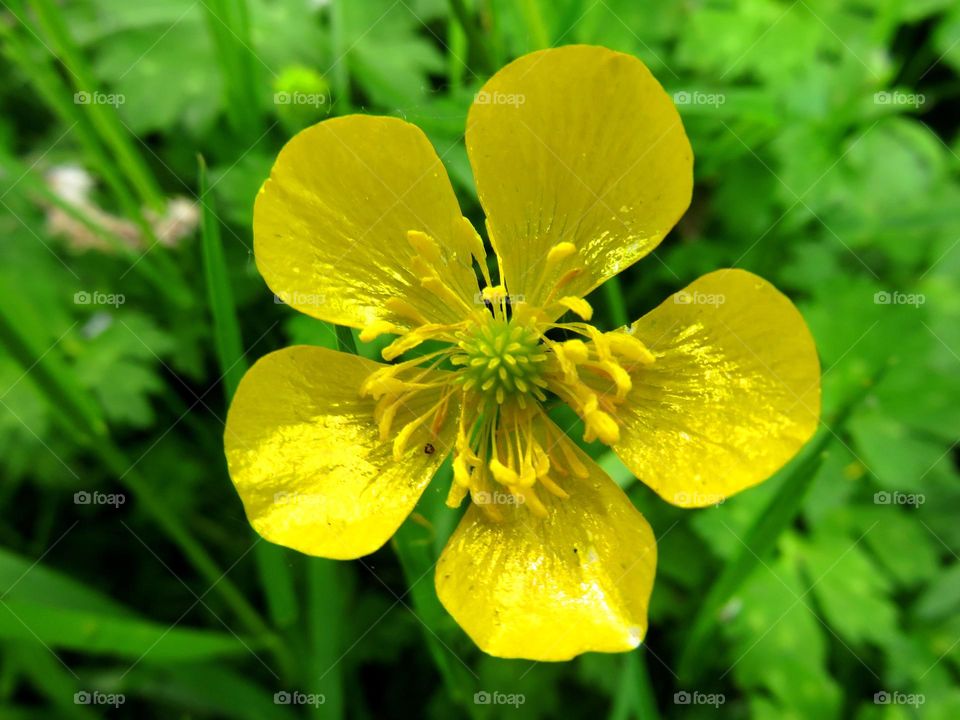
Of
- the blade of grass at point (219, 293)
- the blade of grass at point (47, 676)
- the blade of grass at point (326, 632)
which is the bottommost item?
the blade of grass at point (47, 676)

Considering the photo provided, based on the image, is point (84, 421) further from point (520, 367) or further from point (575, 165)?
point (575, 165)

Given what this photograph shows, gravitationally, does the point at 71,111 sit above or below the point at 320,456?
above

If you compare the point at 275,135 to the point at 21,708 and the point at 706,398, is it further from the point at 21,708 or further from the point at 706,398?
the point at 21,708

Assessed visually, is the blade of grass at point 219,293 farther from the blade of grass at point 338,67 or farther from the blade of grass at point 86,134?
the blade of grass at point 86,134

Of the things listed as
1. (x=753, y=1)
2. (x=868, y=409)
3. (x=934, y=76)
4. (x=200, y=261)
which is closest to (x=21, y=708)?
(x=200, y=261)

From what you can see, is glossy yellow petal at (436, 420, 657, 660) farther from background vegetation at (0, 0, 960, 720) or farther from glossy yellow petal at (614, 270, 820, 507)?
background vegetation at (0, 0, 960, 720)

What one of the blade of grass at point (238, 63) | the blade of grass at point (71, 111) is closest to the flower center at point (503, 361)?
the blade of grass at point (238, 63)

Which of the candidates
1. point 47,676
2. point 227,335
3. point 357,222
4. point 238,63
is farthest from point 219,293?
point 47,676

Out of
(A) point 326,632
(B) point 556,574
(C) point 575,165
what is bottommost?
(A) point 326,632
